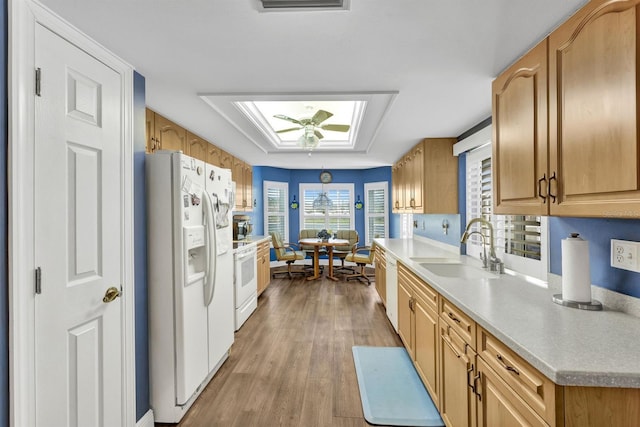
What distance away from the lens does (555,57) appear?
4.09 feet

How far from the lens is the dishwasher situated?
3.03 m

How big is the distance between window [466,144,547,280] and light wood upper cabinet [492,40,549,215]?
0.50 m

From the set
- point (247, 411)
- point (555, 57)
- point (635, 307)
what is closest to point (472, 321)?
point (635, 307)

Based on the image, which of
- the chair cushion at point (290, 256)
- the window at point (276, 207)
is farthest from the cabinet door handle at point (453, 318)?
the window at point (276, 207)

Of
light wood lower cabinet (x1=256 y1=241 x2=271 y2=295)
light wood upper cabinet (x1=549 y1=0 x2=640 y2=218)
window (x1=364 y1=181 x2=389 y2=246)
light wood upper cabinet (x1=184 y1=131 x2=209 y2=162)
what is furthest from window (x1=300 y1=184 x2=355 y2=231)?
light wood upper cabinet (x1=549 y1=0 x2=640 y2=218)

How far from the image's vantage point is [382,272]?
396 centimetres

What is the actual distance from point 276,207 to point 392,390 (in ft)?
16.8

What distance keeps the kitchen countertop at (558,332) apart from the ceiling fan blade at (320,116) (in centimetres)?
199

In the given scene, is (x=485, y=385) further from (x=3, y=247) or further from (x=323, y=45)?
(x=3, y=247)

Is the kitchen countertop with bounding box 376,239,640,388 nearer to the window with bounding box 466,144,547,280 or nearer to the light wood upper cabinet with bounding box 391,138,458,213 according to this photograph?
the window with bounding box 466,144,547,280

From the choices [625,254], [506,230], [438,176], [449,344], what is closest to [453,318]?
[449,344]

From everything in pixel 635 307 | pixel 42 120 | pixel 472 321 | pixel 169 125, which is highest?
pixel 169 125

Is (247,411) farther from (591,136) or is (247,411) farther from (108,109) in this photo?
(591,136)

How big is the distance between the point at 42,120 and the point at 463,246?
347 centimetres
